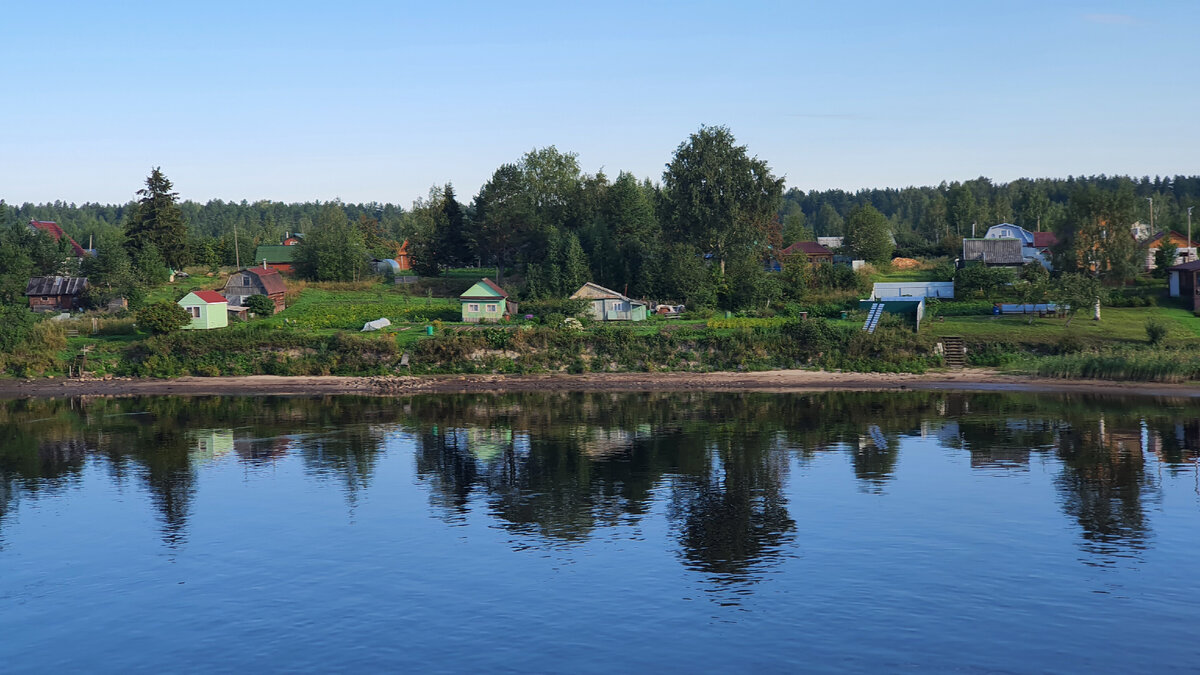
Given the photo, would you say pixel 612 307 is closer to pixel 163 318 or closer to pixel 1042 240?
pixel 163 318

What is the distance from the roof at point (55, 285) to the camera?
77.6 meters

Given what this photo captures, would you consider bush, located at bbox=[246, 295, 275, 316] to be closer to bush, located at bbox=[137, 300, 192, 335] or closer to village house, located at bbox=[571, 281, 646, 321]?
bush, located at bbox=[137, 300, 192, 335]

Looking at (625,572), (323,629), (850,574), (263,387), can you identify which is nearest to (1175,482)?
(850,574)

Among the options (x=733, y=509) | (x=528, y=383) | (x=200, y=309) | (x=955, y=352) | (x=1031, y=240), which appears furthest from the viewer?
(x=1031, y=240)

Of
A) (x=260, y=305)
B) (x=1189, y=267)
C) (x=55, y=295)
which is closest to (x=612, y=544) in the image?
(x=260, y=305)

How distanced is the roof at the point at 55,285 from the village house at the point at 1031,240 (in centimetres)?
7659

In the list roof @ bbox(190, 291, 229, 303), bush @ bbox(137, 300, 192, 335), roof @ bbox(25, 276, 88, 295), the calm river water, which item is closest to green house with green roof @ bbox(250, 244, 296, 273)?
roof @ bbox(25, 276, 88, 295)

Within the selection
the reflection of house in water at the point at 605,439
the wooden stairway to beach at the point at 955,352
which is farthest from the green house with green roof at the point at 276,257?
the wooden stairway to beach at the point at 955,352

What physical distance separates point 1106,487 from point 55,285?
2943 inches

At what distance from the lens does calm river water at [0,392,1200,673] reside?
70.6 feet

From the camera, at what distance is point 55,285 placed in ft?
256

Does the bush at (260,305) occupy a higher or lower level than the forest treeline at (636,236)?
lower

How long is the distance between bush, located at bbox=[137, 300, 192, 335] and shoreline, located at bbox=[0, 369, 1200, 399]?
4666mm

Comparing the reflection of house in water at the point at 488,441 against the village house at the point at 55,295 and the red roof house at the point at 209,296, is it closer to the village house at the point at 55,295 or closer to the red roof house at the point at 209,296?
the red roof house at the point at 209,296
